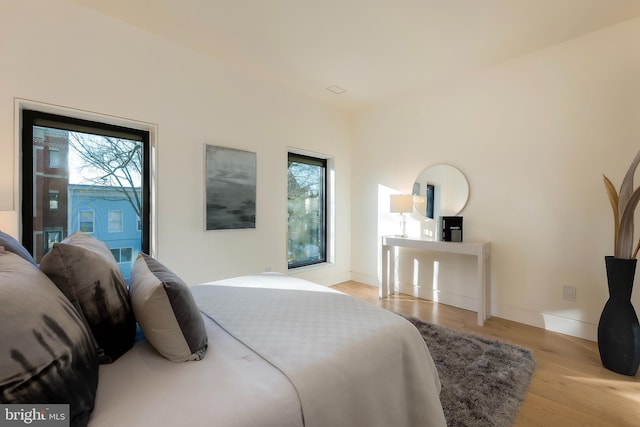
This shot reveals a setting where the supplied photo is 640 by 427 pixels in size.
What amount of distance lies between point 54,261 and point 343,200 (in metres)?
3.70

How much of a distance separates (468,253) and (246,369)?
263 cm

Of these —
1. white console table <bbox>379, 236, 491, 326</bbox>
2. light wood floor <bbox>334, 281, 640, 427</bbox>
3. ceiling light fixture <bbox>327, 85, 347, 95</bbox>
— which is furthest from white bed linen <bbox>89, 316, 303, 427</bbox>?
ceiling light fixture <bbox>327, 85, 347, 95</bbox>

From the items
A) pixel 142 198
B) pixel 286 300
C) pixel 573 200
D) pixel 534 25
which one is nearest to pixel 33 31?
pixel 142 198

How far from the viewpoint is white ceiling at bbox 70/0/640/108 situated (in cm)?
212

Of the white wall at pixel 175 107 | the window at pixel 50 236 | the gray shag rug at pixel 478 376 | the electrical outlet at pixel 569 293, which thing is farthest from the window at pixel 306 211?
the electrical outlet at pixel 569 293

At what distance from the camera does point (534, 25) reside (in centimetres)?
234

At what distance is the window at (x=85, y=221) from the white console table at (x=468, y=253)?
306cm

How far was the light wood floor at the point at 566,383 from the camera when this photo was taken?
152cm

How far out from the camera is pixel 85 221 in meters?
2.35

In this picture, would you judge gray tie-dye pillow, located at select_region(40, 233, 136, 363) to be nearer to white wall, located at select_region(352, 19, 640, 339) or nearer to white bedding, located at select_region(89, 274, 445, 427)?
white bedding, located at select_region(89, 274, 445, 427)

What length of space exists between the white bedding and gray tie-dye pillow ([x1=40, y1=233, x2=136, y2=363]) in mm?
73

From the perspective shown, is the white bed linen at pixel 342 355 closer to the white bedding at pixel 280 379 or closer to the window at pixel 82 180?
the white bedding at pixel 280 379

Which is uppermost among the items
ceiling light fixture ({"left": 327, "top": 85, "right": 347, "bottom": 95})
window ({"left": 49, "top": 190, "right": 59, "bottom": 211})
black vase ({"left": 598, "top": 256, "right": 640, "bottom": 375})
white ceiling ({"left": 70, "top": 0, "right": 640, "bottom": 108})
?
ceiling light fixture ({"left": 327, "top": 85, "right": 347, "bottom": 95})

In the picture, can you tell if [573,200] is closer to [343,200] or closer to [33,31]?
[343,200]
